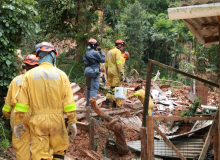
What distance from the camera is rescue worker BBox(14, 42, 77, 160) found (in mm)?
3805

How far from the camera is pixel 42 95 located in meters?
3.86

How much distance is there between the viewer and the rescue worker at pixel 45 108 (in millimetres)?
3805

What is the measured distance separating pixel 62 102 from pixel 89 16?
8.34 meters

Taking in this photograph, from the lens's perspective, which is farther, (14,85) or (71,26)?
(71,26)

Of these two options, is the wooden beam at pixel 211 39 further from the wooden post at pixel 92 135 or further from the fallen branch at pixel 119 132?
the wooden post at pixel 92 135

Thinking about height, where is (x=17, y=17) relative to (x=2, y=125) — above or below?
above

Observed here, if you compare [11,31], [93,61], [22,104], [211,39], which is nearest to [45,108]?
[22,104]

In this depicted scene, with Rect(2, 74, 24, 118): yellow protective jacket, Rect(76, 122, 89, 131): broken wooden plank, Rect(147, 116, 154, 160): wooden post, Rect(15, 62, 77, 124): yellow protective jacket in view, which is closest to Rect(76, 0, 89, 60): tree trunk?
Rect(76, 122, 89, 131): broken wooden plank

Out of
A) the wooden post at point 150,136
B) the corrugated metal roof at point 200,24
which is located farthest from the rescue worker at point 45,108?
the corrugated metal roof at point 200,24

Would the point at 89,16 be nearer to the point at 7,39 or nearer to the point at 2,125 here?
the point at 7,39

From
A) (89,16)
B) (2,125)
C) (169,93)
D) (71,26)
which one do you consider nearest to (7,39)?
(2,125)

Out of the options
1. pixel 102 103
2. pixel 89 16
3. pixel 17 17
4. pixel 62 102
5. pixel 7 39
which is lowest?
pixel 102 103

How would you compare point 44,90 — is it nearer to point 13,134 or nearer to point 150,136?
point 13,134

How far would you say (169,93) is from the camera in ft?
Result: 42.1
